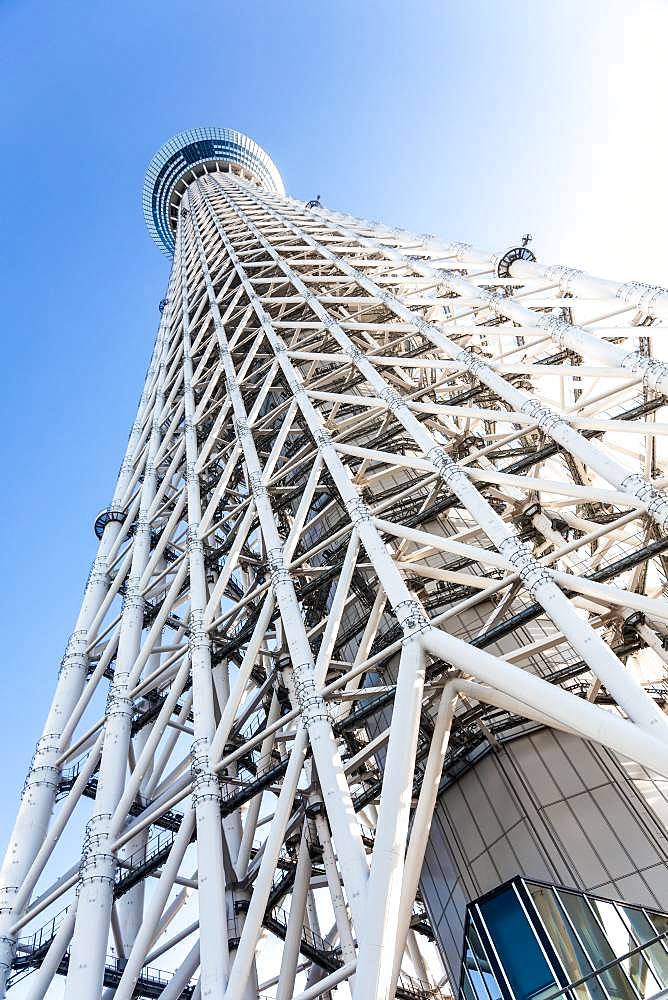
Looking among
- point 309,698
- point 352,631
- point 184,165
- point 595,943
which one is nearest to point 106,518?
point 352,631

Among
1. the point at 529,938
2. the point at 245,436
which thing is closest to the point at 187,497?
the point at 245,436

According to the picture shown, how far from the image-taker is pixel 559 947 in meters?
9.94

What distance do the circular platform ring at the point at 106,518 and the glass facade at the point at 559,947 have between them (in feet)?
68.7

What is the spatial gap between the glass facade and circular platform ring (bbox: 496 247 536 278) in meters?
20.7

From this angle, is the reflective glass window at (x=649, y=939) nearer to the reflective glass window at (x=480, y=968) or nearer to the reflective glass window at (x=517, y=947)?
the reflective glass window at (x=517, y=947)

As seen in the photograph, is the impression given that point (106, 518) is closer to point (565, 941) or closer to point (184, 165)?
point (565, 941)

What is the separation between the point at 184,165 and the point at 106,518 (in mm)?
59193

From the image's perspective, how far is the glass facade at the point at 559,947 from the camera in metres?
9.37

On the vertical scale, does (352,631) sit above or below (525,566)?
above

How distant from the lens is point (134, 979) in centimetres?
1130

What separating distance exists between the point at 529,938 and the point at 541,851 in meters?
2.87

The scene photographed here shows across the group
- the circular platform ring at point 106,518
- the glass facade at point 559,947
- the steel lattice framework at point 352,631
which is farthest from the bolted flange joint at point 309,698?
the circular platform ring at point 106,518

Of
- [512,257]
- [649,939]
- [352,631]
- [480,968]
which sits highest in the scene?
[512,257]

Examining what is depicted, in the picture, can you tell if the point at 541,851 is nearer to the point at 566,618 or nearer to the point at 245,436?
the point at 566,618
